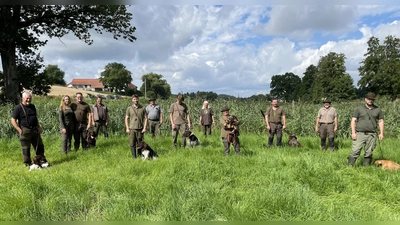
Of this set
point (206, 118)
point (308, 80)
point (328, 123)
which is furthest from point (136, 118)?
point (308, 80)

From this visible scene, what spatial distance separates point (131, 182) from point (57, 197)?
1.20m

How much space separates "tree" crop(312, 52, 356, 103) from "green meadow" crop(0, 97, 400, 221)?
5038cm

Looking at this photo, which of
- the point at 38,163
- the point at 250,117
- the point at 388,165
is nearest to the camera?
→ the point at 388,165

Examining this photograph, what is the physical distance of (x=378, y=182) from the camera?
198 inches

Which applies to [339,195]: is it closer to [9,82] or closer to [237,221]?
[237,221]

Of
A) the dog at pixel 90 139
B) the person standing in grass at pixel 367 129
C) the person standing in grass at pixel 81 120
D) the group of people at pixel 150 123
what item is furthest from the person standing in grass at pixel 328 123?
the person standing in grass at pixel 81 120

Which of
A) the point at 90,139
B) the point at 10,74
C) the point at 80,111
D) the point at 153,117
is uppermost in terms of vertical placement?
the point at 10,74

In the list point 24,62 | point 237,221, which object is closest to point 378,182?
point 237,221

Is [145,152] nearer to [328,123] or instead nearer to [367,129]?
[367,129]

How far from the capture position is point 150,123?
10438 millimetres

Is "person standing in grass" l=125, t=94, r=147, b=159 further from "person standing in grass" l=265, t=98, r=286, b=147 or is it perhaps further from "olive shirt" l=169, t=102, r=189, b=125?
"person standing in grass" l=265, t=98, r=286, b=147

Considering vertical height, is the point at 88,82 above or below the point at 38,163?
above

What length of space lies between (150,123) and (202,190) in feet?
20.7

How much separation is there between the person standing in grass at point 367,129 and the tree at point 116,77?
86204 millimetres
